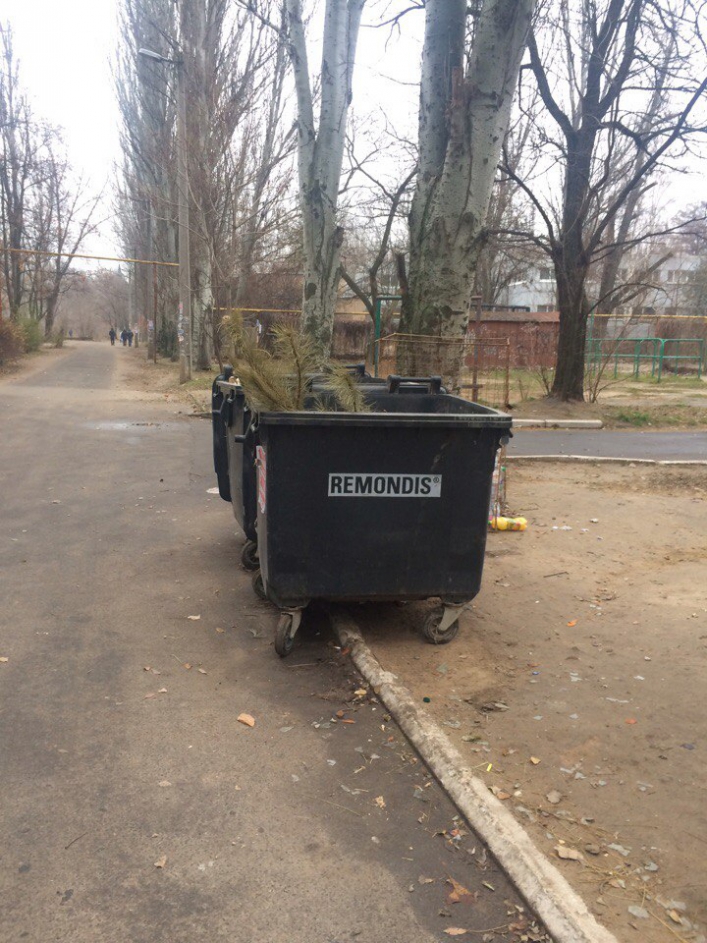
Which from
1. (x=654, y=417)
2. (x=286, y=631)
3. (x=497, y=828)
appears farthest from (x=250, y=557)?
(x=654, y=417)

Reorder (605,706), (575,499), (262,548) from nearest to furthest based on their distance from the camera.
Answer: (605,706), (262,548), (575,499)

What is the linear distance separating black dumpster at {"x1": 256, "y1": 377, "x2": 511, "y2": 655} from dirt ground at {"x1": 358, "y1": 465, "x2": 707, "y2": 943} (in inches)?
19.0

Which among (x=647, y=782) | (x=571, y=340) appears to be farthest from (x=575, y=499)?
(x=571, y=340)

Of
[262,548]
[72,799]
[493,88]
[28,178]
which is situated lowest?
[72,799]

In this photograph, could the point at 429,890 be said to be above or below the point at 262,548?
below

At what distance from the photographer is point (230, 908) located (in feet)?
7.68

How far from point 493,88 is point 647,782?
6239mm

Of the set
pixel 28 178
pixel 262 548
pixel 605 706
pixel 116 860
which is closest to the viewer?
pixel 116 860

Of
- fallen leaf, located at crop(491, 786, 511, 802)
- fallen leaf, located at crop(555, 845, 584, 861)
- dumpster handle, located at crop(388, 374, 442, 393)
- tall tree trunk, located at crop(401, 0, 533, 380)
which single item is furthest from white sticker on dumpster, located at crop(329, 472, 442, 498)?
tall tree trunk, located at crop(401, 0, 533, 380)

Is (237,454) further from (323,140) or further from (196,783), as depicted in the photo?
(323,140)

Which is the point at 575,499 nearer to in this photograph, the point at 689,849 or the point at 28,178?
the point at 689,849

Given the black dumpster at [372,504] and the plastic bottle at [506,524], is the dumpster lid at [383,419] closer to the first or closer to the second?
the black dumpster at [372,504]

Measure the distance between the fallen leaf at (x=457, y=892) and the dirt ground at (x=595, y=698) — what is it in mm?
322

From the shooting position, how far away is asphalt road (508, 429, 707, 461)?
39.0 ft
